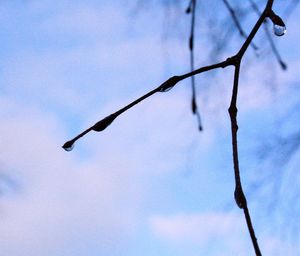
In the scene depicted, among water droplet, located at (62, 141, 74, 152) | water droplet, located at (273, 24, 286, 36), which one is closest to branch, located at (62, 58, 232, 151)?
water droplet, located at (62, 141, 74, 152)

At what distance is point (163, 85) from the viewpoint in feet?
2.55

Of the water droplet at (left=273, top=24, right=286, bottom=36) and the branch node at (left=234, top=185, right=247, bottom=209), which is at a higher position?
the water droplet at (left=273, top=24, right=286, bottom=36)

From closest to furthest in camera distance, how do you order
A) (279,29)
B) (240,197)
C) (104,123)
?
(240,197), (104,123), (279,29)

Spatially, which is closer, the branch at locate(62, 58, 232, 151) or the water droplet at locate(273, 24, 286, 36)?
the branch at locate(62, 58, 232, 151)

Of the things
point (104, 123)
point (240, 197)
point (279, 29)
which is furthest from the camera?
point (279, 29)

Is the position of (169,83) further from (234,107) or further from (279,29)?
(279,29)

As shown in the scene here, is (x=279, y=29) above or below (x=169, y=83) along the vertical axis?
above

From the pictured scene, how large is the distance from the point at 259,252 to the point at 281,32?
1.56 ft

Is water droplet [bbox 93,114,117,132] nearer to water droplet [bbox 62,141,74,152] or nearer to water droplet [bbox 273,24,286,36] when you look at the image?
water droplet [bbox 62,141,74,152]

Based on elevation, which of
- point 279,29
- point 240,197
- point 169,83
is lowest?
point 240,197

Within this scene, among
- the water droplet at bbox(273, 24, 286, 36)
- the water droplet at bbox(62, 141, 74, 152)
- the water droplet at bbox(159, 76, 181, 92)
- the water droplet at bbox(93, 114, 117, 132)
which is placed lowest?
the water droplet at bbox(62, 141, 74, 152)

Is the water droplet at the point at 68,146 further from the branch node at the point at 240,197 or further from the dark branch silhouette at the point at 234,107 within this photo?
the branch node at the point at 240,197

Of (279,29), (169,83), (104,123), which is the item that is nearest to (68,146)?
(104,123)

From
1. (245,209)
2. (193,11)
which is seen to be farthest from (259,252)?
(193,11)
